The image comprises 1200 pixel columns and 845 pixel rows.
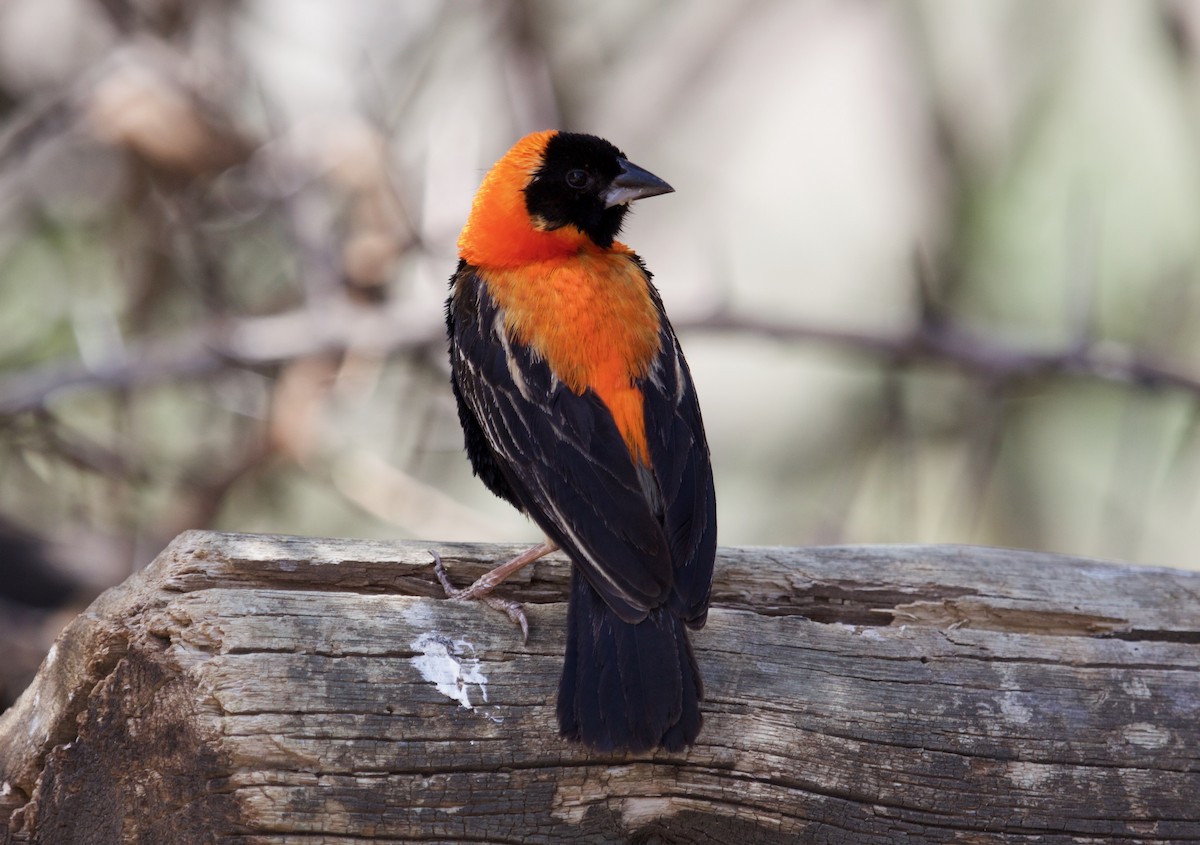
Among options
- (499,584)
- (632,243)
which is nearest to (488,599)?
(499,584)

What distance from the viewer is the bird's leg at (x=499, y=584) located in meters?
2.81

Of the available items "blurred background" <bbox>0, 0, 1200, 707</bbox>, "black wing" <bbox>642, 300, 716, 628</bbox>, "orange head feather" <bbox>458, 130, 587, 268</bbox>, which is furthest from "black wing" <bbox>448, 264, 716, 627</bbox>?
"blurred background" <bbox>0, 0, 1200, 707</bbox>

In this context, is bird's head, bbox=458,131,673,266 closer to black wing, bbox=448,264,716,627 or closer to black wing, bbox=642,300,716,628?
Answer: black wing, bbox=448,264,716,627

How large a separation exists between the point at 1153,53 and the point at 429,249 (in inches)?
178

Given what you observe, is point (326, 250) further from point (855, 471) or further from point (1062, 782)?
point (1062, 782)

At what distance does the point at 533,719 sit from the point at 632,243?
18.7 ft

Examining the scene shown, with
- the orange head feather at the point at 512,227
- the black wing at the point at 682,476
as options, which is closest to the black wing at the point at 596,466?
the black wing at the point at 682,476

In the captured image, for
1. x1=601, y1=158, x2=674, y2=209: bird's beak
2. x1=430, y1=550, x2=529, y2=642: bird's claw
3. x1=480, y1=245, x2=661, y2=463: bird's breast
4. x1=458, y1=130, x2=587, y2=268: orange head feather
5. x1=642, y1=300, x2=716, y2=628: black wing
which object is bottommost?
x1=430, y1=550, x2=529, y2=642: bird's claw

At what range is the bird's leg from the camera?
281 centimetres

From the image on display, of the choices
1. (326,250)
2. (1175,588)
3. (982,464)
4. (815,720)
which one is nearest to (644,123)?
(326,250)

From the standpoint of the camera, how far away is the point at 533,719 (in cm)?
259

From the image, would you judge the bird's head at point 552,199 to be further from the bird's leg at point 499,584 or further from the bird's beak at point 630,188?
the bird's leg at point 499,584

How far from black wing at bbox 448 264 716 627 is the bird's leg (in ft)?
0.25

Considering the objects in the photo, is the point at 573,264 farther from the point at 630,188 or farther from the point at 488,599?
the point at 488,599
